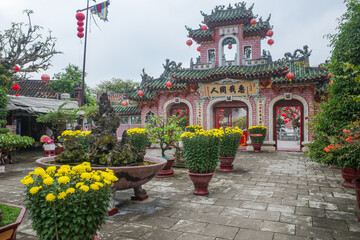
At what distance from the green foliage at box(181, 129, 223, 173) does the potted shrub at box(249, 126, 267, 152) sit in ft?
24.6

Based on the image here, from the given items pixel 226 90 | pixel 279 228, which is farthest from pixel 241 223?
pixel 226 90

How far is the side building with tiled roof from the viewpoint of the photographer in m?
11.9

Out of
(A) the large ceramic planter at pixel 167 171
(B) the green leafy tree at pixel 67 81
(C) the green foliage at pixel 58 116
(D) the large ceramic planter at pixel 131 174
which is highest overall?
(B) the green leafy tree at pixel 67 81

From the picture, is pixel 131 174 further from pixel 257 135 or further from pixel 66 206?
pixel 257 135

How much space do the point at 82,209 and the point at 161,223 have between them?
5.28 feet

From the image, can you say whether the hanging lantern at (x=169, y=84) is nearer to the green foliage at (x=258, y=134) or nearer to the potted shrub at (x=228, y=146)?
the green foliage at (x=258, y=134)

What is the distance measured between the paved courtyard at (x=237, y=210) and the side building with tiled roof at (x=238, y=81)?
6.41 metres

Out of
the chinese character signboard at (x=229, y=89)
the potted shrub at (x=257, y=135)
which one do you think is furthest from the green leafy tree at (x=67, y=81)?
the potted shrub at (x=257, y=135)

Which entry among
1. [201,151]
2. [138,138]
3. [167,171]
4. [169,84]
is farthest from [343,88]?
[169,84]

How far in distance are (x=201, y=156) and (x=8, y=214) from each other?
2.96 metres

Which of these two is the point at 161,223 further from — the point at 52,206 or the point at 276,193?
the point at 276,193

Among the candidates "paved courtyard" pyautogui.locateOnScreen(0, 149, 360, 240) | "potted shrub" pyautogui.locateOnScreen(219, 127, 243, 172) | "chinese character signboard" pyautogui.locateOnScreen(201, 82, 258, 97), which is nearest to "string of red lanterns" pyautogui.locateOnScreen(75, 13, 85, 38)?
"chinese character signboard" pyautogui.locateOnScreen(201, 82, 258, 97)

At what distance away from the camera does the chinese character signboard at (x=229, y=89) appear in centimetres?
1270

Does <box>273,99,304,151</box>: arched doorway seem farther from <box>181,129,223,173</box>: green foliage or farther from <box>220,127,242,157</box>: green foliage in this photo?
<box>181,129,223,173</box>: green foliage
